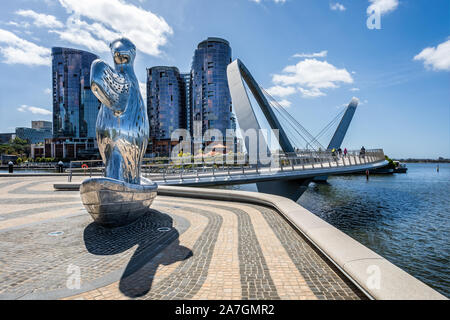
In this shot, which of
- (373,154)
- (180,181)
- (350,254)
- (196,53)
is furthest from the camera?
A: (196,53)

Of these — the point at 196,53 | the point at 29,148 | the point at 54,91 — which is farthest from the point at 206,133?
the point at 29,148

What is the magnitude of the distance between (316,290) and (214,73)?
95.2 meters

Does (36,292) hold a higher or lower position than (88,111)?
lower

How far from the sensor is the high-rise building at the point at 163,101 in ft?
334

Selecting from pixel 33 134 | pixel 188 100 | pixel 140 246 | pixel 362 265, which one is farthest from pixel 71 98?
pixel 362 265

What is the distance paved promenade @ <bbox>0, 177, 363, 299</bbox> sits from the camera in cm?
343

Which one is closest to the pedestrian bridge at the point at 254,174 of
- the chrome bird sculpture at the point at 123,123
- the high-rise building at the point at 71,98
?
the chrome bird sculpture at the point at 123,123

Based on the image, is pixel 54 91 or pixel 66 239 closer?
pixel 66 239

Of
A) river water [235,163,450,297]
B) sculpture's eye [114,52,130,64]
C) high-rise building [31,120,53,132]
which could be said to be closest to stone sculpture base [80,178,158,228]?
sculpture's eye [114,52,130,64]

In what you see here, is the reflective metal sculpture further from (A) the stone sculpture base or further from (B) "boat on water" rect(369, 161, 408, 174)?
(B) "boat on water" rect(369, 161, 408, 174)

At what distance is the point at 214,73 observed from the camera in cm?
9225

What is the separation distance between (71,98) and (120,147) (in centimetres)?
10926

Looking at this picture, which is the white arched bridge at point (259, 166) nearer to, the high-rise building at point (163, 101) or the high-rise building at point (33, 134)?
the high-rise building at point (163, 101)

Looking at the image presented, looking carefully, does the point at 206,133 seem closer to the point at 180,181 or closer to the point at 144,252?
the point at 180,181
